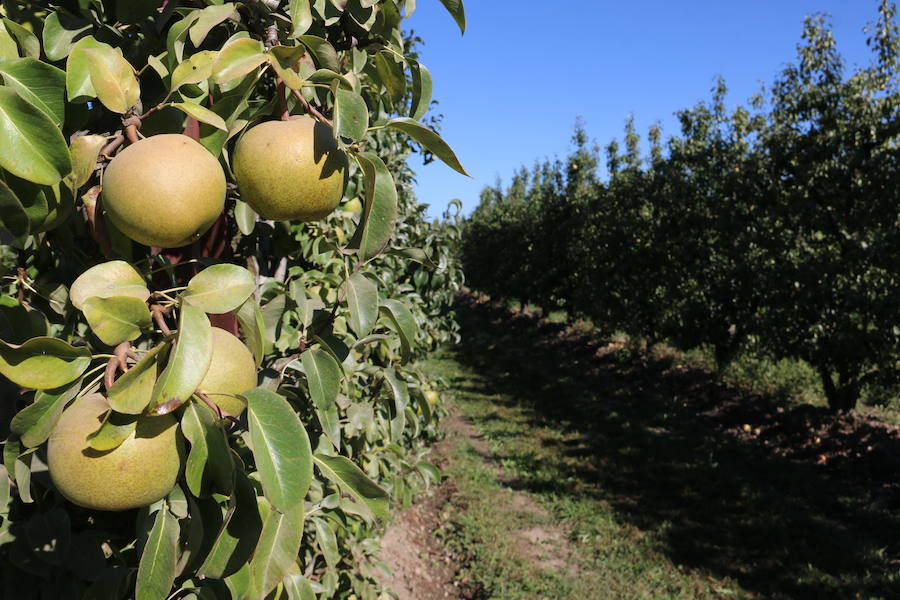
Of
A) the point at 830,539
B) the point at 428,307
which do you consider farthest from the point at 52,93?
the point at 830,539

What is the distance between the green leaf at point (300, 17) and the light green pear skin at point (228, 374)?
1.36ft

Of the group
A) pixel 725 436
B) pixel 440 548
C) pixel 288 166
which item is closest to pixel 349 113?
pixel 288 166

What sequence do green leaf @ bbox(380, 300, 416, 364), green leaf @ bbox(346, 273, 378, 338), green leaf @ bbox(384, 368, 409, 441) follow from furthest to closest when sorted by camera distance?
green leaf @ bbox(384, 368, 409, 441), green leaf @ bbox(380, 300, 416, 364), green leaf @ bbox(346, 273, 378, 338)

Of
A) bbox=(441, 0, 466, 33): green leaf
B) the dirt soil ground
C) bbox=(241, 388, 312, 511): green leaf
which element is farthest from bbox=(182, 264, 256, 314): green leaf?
the dirt soil ground

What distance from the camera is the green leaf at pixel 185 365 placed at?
23.1 inches

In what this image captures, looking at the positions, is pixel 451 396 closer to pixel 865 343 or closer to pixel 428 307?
pixel 428 307

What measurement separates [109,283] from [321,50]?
407mm

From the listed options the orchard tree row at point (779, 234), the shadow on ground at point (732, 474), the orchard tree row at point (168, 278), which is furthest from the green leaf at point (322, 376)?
the orchard tree row at point (779, 234)

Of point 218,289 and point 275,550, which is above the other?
point 218,289

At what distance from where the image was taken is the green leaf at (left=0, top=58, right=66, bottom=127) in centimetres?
66

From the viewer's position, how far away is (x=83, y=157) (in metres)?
0.71

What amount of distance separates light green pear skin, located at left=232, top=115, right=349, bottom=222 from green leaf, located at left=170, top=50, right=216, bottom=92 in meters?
0.08

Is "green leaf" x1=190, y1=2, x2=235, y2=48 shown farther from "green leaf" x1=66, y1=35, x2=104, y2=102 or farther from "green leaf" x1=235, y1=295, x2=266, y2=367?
"green leaf" x1=235, y1=295, x2=266, y2=367

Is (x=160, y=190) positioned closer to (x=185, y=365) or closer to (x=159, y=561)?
(x=185, y=365)
